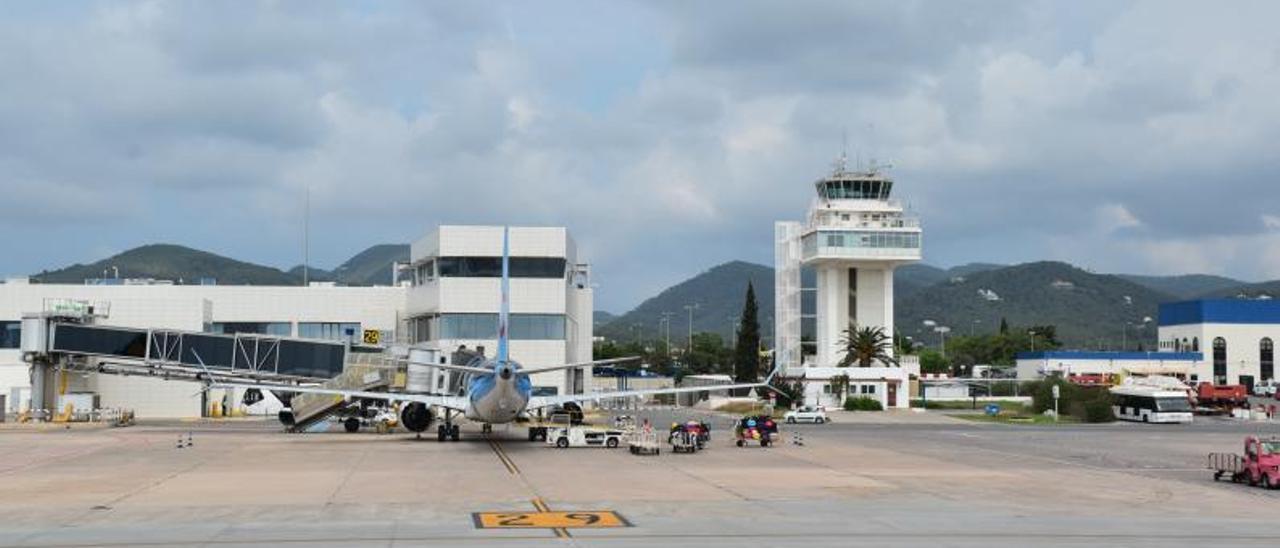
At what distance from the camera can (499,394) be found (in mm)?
49969

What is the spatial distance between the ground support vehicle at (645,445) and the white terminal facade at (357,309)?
44.8m

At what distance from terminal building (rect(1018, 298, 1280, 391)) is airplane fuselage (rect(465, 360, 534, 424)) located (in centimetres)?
11429

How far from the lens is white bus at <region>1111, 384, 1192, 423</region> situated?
90.4 meters

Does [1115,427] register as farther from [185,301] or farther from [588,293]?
[185,301]

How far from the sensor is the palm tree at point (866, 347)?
12294 cm

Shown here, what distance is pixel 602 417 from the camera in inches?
3782

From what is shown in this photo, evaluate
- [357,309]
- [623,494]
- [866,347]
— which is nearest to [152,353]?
[357,309]

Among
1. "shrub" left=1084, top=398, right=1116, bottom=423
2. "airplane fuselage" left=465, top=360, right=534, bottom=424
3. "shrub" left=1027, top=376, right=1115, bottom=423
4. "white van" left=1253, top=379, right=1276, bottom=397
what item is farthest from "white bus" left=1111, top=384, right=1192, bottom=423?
"airplane fuselage" left=465, top=360, right=534, bottom=424

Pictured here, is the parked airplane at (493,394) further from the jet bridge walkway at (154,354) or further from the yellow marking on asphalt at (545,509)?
the jet bridge walkway at (154,354)

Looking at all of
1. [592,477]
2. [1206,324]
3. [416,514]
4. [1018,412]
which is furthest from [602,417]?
[1206,324]

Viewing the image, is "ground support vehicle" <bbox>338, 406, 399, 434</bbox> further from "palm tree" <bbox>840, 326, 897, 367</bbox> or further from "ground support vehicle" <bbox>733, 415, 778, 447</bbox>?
"palm tree" <bbox>840, 326, 897, 367</bbox>

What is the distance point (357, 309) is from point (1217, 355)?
10925 cm

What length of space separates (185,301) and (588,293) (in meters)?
37.3

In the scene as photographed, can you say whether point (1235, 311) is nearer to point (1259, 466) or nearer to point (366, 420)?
point (366, 420)
